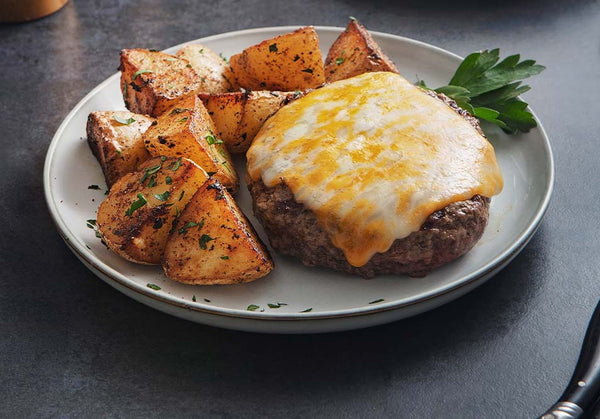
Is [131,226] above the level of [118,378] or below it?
above

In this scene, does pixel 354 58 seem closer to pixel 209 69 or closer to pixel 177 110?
pixel 209 69

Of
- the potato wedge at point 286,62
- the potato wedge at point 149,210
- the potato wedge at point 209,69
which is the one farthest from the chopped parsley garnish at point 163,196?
the potato wedge at point 286,62

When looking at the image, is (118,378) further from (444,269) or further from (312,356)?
(444,269)

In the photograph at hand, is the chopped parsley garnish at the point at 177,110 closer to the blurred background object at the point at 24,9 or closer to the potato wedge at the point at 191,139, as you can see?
the potato wedge at the point at 191,139

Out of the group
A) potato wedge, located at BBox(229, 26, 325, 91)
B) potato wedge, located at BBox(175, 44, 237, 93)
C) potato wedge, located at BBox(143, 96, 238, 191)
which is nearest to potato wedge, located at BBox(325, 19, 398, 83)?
potato wedge, located at BBox(229, 26, 325, 91)

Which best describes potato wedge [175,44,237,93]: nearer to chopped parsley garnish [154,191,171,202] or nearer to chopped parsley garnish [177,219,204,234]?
chopped parsley garnish [154,191,171,202]

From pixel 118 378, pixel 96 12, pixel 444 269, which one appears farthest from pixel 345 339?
pixel 96 12

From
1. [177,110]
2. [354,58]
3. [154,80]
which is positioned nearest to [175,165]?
[177,110]

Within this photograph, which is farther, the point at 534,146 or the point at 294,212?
the point at 534,146
